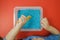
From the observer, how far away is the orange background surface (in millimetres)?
1253

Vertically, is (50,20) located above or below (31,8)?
below

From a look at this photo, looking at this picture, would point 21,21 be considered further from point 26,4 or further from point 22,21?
point 26,4

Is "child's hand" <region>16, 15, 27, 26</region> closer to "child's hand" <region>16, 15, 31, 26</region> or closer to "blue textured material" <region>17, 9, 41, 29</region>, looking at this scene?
"child's hand" <region>16, 15, 31, 26</region>

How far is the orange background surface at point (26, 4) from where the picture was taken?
4.11 ft

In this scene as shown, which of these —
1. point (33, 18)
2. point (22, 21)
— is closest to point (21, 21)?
point (22, 21)

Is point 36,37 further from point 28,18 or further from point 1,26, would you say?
point 1,26

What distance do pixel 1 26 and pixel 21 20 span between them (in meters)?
0.23

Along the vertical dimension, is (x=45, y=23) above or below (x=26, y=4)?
below

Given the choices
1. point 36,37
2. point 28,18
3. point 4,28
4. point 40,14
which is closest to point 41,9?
point 40,14

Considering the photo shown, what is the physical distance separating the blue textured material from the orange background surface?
56mm

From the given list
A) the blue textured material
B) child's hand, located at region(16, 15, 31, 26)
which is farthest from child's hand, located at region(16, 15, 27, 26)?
the blue textured material

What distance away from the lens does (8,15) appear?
4.13 feet

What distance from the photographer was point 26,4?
1270 mm

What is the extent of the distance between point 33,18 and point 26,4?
138 millimetres
